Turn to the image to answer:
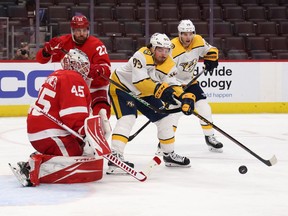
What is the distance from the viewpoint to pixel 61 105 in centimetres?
404

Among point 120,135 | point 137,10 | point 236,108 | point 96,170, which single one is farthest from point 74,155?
point 137,10

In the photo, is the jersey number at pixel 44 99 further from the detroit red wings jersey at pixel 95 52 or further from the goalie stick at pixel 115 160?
the detroit red wings jersey at pixel 95 52

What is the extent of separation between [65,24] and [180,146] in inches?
162

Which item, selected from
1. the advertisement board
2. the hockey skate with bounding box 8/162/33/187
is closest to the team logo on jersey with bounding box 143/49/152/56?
the hockey skate with bounding box 8/162/33/187

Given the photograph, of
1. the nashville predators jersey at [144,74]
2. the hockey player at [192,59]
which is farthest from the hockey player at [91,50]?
the hockey player at [192,59]

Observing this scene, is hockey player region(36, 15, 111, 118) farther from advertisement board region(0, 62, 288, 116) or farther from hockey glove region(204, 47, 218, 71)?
advertisement board region(0, 62, 288, 116)

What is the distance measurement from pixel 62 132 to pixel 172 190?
0.70 metres

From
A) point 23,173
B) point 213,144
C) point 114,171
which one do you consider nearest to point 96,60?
point 114,171

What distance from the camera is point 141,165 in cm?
507

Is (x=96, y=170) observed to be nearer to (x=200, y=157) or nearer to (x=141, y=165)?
(x=141, y=165)

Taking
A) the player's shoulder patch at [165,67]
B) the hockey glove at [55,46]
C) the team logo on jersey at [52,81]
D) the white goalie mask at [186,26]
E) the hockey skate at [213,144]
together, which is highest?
the white goalie mask at [186,26]

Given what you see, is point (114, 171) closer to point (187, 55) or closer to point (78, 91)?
point (78, 91)

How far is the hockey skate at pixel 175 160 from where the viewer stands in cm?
492

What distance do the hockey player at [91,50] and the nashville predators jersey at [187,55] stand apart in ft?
3.23
